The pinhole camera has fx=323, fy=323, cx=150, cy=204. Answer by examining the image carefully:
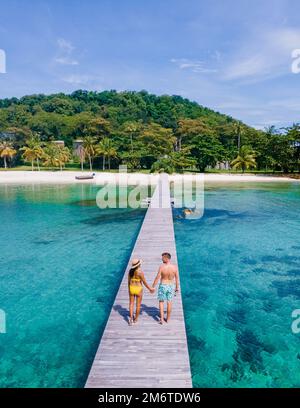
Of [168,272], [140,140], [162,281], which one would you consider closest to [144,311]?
[162,281]

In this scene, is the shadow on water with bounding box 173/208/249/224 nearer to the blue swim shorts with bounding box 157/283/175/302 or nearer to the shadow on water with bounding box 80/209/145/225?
the shadow on water with bounding box 80/209/145/225

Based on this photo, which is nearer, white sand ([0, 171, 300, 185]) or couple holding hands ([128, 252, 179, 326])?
couple holding hands ([128, 252, 179, 326])

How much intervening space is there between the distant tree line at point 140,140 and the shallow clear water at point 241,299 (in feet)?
125

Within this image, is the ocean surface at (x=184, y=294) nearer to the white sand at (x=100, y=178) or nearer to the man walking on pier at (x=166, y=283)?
the man walking on pier at (x=166, y=283)

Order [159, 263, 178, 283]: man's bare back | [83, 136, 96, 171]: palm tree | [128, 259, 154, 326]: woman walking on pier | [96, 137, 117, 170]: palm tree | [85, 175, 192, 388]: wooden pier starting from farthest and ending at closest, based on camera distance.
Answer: [83, 136, 96, 171]: palm tree → [96, 137, 117, 170]: palm tree → [159, 263, 178, 283]: man's bare back → [128, 259, 154, 326]: woman walking on pier → [85, 175, 192, 388]: wooden pier

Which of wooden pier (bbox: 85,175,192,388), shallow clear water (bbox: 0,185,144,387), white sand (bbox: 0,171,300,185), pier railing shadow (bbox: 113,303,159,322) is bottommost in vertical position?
shallow clear water (bbox: 0,185,144,387)

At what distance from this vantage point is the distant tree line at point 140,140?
56.6 m

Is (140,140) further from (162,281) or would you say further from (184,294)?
(162,281)

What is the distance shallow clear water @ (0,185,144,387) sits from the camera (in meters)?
6.97

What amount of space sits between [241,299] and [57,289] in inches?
235

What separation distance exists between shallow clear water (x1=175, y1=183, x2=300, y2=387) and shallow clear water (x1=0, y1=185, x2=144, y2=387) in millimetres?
2544

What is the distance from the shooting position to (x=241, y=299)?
9.99 metres

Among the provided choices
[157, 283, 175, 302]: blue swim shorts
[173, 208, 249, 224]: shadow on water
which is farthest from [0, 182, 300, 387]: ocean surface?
[157, 283, 175, 302]: blue swim shorts
